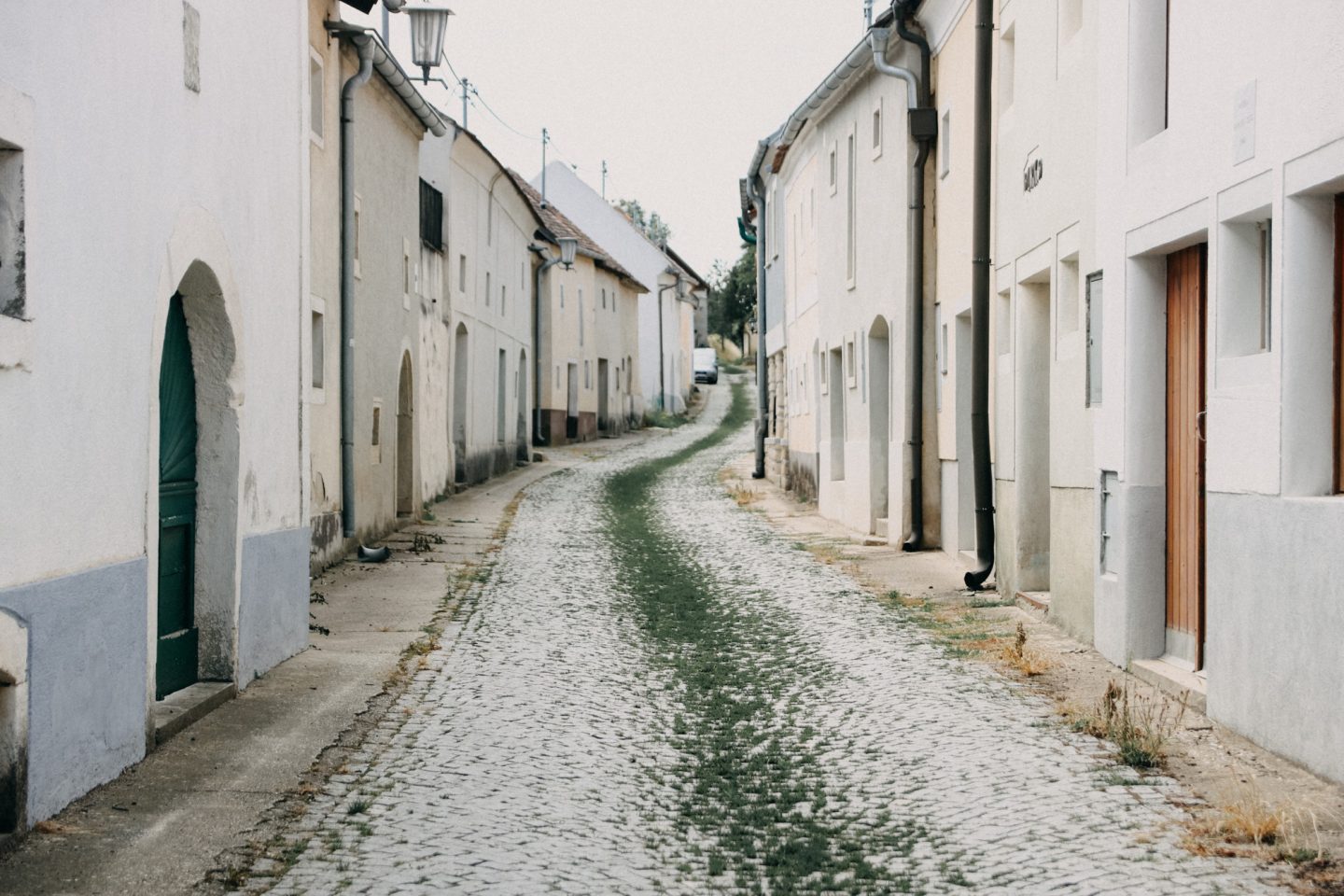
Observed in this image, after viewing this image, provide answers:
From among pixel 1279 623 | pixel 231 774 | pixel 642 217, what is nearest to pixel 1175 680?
pixel 1279 623

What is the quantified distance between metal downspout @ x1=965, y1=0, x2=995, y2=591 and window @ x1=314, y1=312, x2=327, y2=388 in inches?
265

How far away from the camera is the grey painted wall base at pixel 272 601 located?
29.8 feet

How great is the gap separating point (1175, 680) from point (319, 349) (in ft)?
32.9

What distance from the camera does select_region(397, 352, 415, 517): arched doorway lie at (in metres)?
20.8

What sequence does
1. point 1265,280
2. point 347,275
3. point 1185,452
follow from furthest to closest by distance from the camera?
point 347,275, point 1185,452, point 1265,280

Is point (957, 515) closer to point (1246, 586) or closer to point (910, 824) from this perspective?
point (1246, 586)

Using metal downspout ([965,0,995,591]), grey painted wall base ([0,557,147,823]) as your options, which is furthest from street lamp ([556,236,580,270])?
grey painted wall base ([0,557,147,823])

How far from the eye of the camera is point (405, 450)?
2084 cm

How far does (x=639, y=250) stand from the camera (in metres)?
56.7

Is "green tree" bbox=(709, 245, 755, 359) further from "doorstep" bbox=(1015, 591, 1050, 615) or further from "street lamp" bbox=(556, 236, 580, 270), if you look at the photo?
"doorstep" bbox=(1015, 591, 1050, 615)

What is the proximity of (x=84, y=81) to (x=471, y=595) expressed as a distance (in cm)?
753

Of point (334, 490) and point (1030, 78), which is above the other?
point (1030, 78)

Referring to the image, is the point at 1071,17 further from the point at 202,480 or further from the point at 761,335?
the point at 761,335

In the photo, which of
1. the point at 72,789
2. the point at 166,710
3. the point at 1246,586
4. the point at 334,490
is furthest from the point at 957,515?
the point at 72,789
